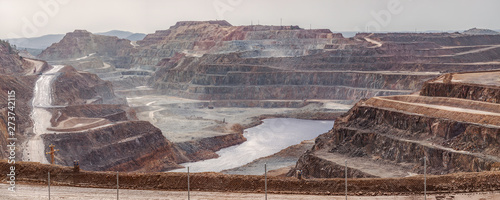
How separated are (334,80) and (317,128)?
48.9m

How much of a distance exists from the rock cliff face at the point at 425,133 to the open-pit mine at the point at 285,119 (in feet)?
0.46

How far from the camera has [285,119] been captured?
134500 millimetres

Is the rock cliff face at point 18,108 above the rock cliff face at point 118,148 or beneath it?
above

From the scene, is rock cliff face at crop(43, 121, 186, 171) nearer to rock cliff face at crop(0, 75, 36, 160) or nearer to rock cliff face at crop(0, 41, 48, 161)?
rock cliff face at crop(0, 75, 36, 160)

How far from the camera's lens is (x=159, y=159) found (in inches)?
3184

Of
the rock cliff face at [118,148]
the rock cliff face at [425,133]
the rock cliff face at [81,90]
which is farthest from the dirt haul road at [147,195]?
the rock cliff face at [81,90]

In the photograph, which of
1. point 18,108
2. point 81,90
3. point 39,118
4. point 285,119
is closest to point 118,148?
point 39,118

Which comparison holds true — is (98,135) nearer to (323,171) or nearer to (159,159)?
(159,159)

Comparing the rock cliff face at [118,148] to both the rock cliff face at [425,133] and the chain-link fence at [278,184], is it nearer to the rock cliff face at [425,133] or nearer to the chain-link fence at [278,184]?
the rock cliff face at [425,133]

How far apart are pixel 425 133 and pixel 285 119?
7672 cm

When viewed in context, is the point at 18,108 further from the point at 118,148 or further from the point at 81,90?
the point at 81,90

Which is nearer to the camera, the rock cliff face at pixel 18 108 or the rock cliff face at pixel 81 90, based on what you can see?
the rock cliff face at pixel 18 108

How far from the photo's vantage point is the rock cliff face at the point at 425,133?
51750 millimetres

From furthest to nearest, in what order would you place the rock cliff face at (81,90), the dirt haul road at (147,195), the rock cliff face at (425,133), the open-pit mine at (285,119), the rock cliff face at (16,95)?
the rock cliff face at (81,90)
the rock cliff face at (16,95)
the open-pit mine at (285,119)
the rock cliff face at (425,133)
the dirt haul road at (147,195)
